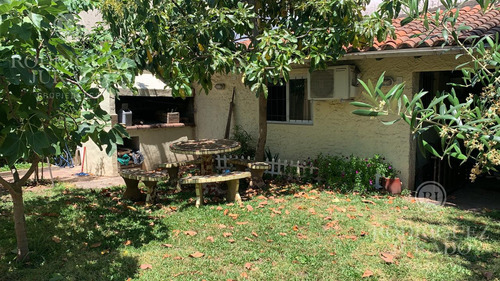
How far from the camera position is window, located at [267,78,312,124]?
8.55 meters

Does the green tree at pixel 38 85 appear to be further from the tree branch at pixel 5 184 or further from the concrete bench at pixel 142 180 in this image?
the concrete bench at pixel 142 180

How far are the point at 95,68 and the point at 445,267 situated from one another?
13.7 feet

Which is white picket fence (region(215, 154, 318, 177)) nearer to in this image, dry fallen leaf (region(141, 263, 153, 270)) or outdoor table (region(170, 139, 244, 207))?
outdoor table (region(170, 139, 244, 207))

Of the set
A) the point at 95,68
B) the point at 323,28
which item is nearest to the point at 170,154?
the point at 323,28

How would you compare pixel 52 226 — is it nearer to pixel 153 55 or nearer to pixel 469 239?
pixel 153 55

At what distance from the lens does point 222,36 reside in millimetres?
5727

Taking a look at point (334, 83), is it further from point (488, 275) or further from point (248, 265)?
point (248, 265)

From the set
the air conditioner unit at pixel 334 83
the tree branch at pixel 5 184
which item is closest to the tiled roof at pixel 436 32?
the air conditioner unit at pixel 334 83

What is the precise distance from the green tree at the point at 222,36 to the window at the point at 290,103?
6.95 feet

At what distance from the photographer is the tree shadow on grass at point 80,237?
12.3 feet

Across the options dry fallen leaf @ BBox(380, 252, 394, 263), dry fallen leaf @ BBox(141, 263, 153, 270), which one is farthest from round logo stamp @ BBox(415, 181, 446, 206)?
dry fallen leaf @ BBox(141, 263, 153, 270)

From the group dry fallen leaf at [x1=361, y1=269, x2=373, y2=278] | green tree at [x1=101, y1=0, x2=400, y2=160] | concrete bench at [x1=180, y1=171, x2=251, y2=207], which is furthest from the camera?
concrete bench at [x1=180, y1=171, x2=251, y2=207]

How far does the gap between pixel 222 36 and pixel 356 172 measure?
3.63m

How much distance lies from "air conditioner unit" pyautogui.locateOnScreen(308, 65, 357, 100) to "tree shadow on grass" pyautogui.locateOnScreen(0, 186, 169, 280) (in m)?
4.16
